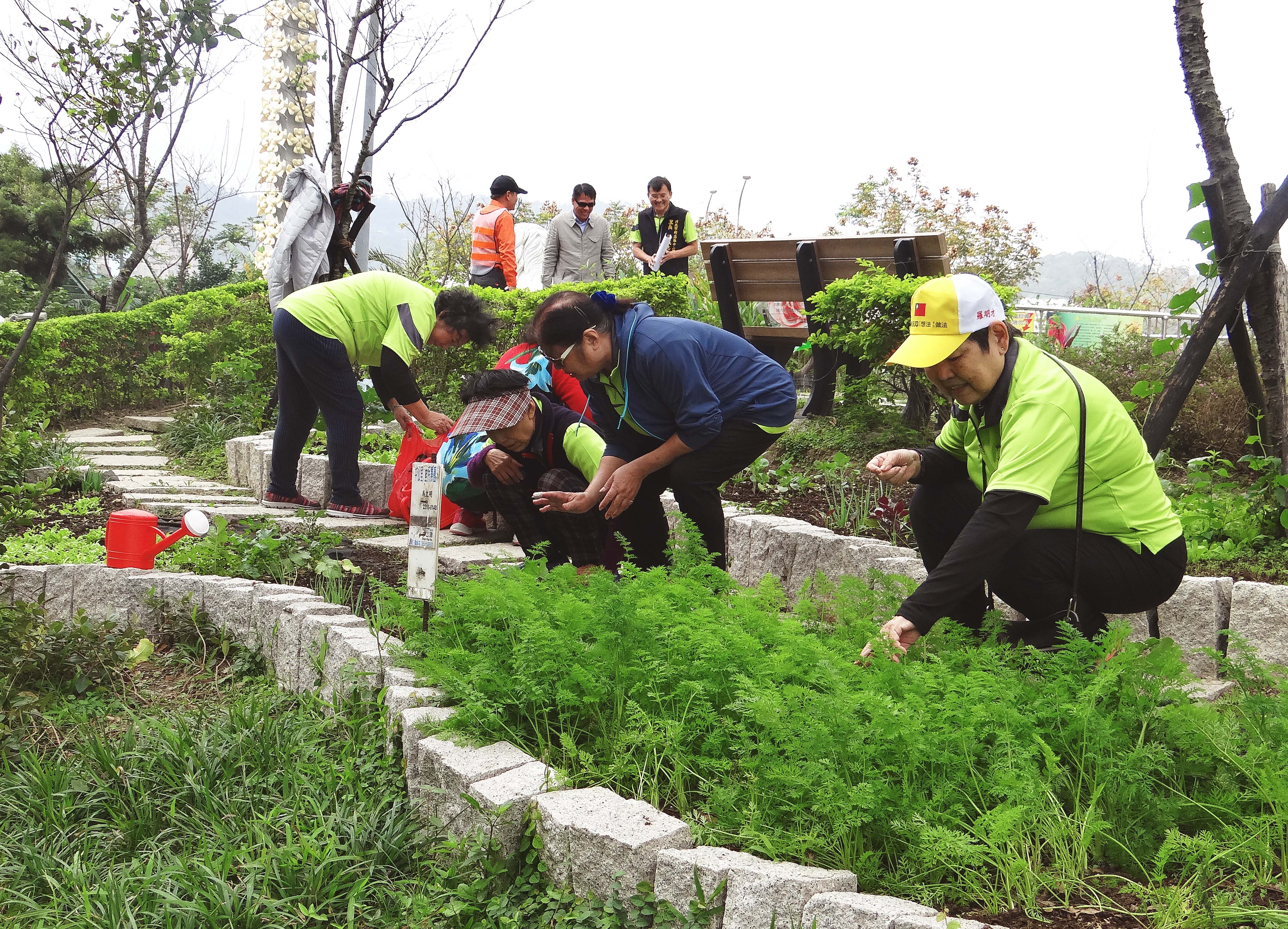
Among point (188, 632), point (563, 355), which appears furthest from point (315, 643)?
point (563, 355)

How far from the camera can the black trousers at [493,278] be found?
9.98 m

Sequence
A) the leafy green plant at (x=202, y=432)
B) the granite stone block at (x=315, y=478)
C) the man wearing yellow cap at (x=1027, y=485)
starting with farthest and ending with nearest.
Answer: the leafy green plant at (x=202, y=432)
the granite stone block at (x=315, y=478)
the man wearing yellow cap at (x=1027, y=485)

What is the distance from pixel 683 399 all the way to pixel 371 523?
282cm

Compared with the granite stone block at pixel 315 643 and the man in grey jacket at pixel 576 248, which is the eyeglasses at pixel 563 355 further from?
the man in grey jacket at pixel 576 248

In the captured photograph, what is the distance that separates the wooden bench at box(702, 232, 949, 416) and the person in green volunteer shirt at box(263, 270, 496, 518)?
1.94 metres

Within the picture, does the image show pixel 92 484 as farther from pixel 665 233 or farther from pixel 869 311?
pixel 665 233

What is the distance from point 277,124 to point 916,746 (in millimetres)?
19890

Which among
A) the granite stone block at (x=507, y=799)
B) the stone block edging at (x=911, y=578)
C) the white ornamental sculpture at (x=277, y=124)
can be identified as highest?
the white ornamental sculpture at (x=277, y=124)

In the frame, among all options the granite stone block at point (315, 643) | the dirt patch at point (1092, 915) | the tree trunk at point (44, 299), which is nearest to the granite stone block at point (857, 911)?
the dirt patch at point (1092, 915)

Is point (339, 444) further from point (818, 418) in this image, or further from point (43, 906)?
point (43, 906)

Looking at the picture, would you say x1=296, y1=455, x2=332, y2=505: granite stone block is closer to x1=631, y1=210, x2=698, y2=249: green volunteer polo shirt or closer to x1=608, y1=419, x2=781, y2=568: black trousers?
x1=608, y1=419, x2=781, y2=568: black trousers

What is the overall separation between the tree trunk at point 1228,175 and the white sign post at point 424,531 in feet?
10.1

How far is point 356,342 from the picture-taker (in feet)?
19.7

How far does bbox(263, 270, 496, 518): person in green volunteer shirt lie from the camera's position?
18.9 feet
